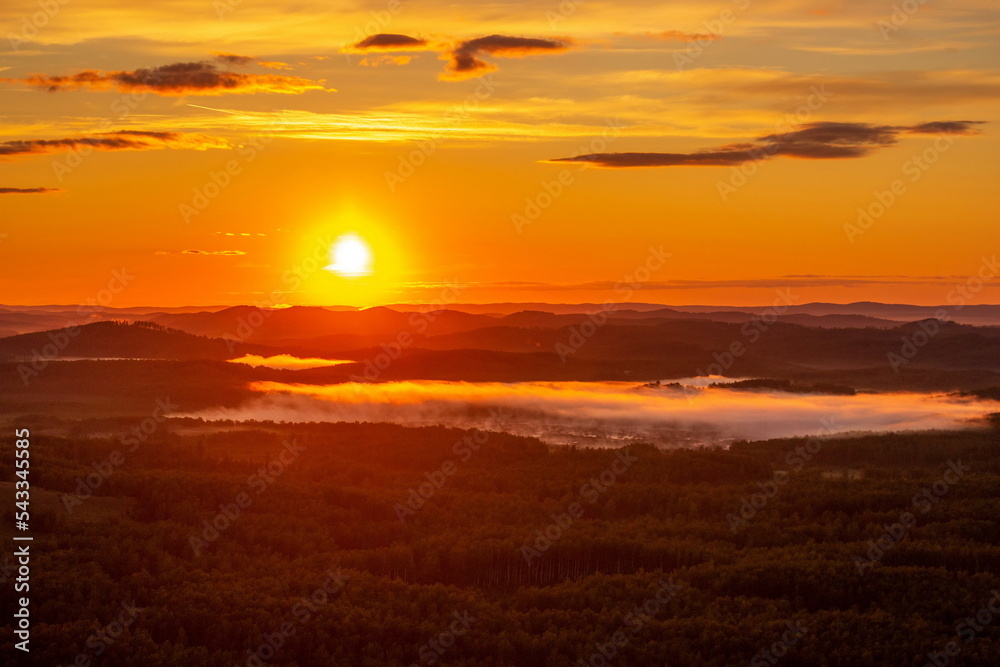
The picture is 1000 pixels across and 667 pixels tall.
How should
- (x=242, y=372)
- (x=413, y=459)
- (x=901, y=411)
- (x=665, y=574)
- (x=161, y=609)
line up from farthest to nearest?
(x=242, y=372) < (x=901, y=411) < (x=413, y=459) < (x=665, y=574) < (x=161, y=609)

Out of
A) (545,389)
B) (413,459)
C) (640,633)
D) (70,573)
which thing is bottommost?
(640,633)

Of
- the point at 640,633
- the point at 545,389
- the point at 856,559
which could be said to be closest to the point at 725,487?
the point at 856,559

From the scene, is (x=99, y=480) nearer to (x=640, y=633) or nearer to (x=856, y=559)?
(x=640, y=633)

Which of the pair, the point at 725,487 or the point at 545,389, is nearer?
the point at 725,487

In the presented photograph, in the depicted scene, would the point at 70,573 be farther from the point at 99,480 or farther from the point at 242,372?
the point at 242,372

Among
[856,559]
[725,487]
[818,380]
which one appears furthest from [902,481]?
[818,380]

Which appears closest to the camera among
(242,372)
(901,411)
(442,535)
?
(442,535)

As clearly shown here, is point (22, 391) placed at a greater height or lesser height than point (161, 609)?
greater
